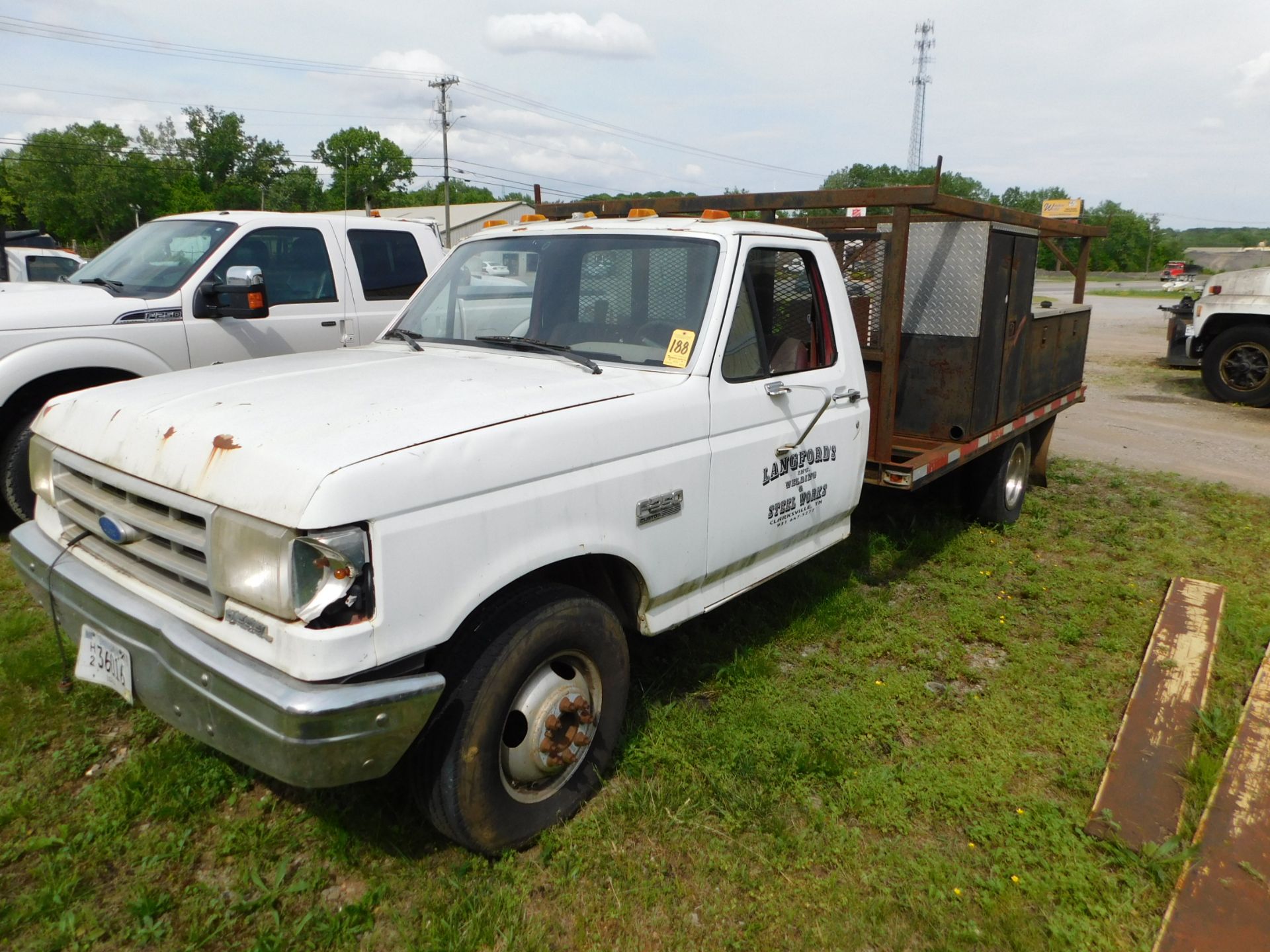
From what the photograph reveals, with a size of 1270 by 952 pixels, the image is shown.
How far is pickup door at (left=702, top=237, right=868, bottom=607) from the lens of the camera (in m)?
3.50

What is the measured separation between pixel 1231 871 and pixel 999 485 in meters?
3.53

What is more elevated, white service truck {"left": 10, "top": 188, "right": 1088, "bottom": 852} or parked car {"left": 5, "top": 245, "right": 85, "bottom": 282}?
parked car {"left": 5, "top": 245, "right": 85, "bottom": 282}

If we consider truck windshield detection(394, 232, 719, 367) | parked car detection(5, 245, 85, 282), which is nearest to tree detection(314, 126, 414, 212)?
parked car detection(5, 245, 85, 282)

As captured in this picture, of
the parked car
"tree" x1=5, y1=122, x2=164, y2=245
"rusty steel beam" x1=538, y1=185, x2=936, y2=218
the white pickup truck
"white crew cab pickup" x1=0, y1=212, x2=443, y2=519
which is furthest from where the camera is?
"tree" x1=5, y1=122, x2=164, y2=245

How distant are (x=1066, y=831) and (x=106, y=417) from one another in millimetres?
3496

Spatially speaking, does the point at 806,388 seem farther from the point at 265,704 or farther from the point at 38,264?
the point at 38,264

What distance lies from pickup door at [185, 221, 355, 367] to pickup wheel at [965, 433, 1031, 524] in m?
4.61

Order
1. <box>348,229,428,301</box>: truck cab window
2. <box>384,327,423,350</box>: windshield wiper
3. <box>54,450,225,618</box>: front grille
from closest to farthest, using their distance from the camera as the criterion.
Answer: <box>54,450,225,618</box>: front grille, <box>384,327,423,350</box>: windshield wiper, <box>348,229,428,301</box>: truck cab window

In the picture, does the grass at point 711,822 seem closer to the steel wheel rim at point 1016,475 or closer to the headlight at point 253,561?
the headlight at point 253,561

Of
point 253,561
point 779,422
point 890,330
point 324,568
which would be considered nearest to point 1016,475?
point 890,330

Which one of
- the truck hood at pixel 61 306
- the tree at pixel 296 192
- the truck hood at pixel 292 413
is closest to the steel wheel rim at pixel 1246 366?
the truck hood at pixel 292 413

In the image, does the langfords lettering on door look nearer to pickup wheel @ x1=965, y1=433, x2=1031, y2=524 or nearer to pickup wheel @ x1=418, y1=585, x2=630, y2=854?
pickup wheel @ x1=418, y1=585, x2=630, y2=854

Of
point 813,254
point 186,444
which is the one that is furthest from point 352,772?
point 813,254

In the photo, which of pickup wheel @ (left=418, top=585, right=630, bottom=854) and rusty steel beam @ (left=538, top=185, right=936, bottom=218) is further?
rusty steel beam @ (left=538, top=185, right=936, bottom=218)
